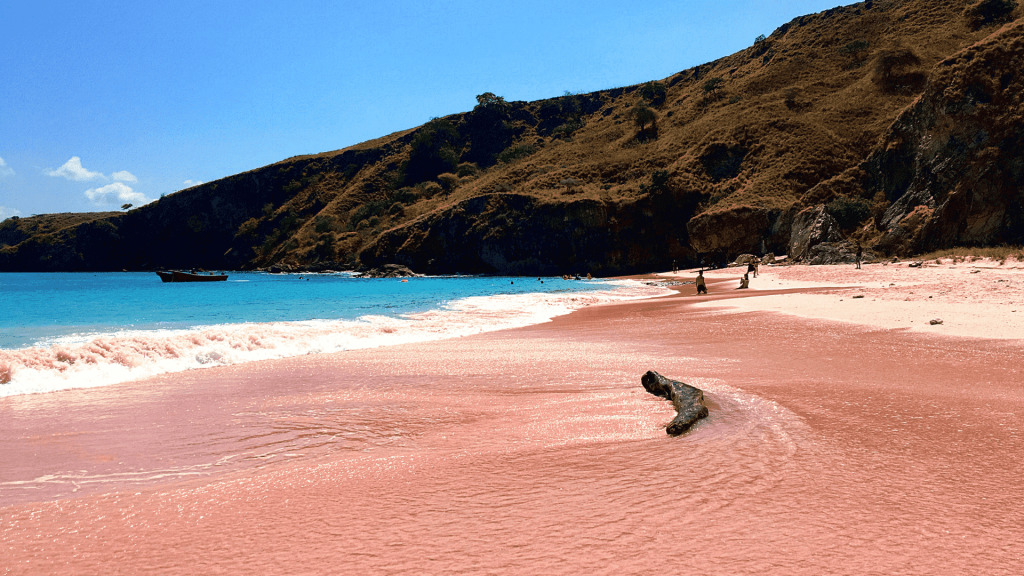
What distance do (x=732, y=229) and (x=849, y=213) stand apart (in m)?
13.6

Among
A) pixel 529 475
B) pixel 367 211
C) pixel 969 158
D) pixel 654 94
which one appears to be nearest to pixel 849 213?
pixel 969 158

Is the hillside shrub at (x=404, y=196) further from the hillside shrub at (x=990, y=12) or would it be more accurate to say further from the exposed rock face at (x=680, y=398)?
the exposed rock face at (x=680, y=398)

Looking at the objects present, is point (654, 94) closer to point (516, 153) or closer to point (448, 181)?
point (516, 153)

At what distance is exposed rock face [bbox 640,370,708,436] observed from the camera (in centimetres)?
477

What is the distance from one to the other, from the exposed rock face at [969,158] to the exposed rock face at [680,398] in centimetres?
4881

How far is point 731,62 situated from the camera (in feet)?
344

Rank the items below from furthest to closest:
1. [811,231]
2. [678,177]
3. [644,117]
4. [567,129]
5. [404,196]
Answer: [567,129], [404,196], [644,117], [678,177], [811,231]

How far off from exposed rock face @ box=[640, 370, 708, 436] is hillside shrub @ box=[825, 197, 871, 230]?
52.1 metres

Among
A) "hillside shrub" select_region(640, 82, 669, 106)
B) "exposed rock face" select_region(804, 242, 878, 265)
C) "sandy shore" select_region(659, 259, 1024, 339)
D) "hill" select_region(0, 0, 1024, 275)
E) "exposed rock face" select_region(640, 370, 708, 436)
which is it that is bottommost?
"sandy shore" select_region(659, 259, 1024, 339)

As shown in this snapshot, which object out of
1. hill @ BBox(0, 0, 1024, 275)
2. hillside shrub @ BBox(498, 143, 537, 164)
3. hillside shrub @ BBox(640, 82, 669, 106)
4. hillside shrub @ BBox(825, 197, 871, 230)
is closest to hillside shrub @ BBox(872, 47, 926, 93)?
hill @ BBox(0, 0, 1024, 275)

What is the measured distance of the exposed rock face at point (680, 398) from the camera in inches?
188

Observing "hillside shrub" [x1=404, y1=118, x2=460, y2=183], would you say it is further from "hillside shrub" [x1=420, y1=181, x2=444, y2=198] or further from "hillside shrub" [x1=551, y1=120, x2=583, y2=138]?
"hillside shrub" [x1=551, y1=120, x2=583, y2=138]

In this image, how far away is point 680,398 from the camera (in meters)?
5.59

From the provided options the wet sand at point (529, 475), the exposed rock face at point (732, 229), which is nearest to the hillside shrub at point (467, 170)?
the exposed rock face at point (732, 229)
